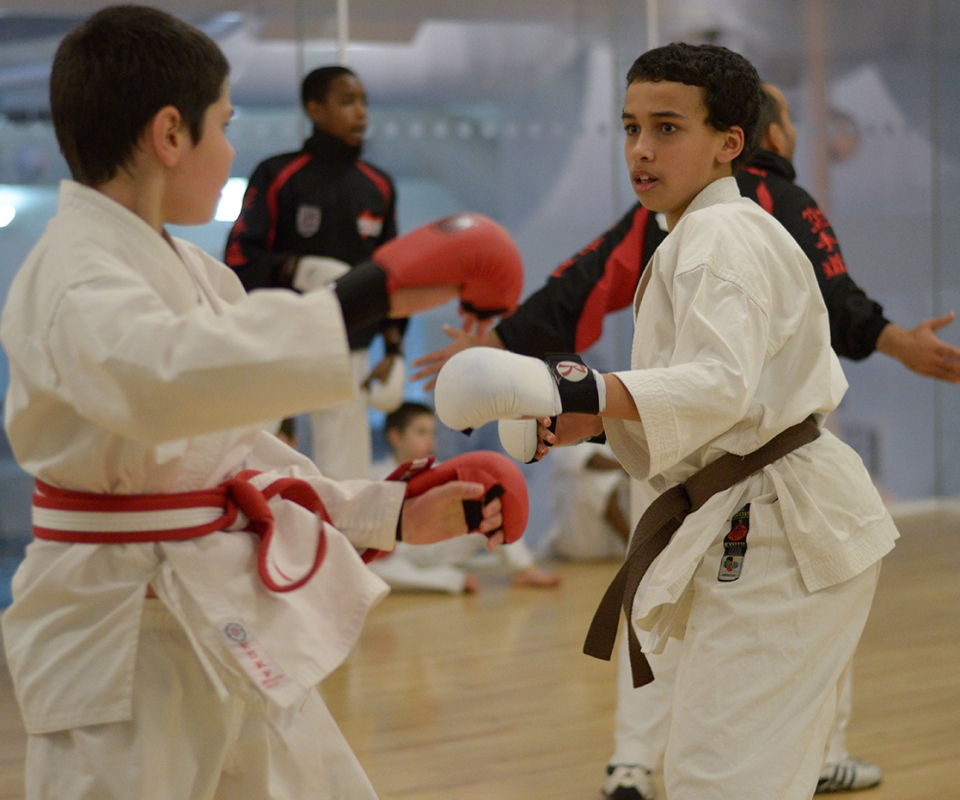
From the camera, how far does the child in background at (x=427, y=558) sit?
4.83m

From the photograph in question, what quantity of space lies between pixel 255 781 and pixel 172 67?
0.87 m

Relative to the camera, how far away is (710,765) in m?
1.60

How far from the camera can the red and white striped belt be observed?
4.22 ft

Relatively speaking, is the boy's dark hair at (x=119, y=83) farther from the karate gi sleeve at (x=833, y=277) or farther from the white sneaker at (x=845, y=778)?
the white sneaker at (x=845, y=778)

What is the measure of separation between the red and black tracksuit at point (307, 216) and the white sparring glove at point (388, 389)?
0.17m

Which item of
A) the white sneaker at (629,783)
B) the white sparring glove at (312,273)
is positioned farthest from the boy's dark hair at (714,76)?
the white sparring glove at (312,273)

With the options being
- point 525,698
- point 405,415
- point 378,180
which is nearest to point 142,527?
point 525,698

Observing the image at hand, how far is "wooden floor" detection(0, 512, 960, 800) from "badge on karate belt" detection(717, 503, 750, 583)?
1.10 metres

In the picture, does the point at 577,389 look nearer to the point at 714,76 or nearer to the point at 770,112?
the point at 714,76

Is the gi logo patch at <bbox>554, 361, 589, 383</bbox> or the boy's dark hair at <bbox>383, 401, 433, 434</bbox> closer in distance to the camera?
the gi logo patch at <bbox>554, 361, 589, 383</bbox>

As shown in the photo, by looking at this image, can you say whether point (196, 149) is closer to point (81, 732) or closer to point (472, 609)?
point (81, 732)

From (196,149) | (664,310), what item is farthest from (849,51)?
(196,149)

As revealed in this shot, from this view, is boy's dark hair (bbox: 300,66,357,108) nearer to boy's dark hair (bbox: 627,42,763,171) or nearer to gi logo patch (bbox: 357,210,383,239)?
gi logo patch (bbox: 357,210,383,239)

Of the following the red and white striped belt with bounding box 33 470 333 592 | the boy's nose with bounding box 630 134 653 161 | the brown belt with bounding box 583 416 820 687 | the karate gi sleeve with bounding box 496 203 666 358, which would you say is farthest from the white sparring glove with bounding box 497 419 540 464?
the karate gi sleeve with bounding box 496 203 666 358
